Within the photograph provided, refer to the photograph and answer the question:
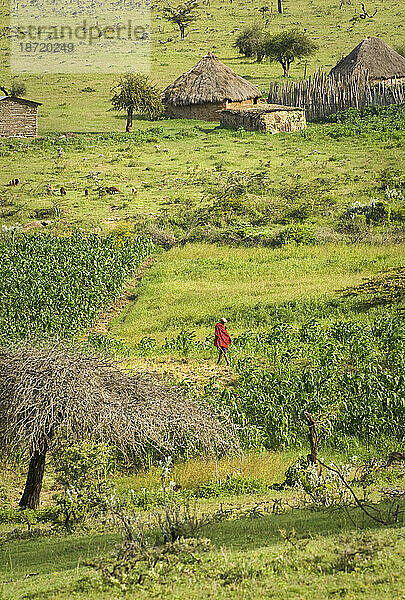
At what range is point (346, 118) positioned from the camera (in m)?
38.6

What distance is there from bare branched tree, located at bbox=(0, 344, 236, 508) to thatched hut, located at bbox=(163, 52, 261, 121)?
33811 mm

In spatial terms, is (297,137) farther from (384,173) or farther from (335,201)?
(335,201)

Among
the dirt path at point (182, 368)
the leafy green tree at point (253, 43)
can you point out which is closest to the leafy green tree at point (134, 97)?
the leafy green tree at point (253, 43)

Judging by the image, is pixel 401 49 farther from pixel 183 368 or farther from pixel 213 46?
pixel 183 368

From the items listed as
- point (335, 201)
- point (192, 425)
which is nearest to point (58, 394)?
point (192, 425)

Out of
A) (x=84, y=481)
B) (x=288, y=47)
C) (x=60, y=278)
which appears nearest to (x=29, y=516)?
(x=84, y=481)

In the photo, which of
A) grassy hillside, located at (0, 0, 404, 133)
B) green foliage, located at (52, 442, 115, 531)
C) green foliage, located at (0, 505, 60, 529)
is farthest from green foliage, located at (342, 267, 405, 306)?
grassy hillside, located at (0, 0, 404, 133)

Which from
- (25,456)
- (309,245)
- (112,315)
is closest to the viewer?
(25,456)

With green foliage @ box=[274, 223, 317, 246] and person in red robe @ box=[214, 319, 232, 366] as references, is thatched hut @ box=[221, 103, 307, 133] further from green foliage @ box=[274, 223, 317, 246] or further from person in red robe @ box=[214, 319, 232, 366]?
person in red robe @ box=[214, 319, 232, 366]

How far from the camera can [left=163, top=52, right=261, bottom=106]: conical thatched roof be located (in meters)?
41.2

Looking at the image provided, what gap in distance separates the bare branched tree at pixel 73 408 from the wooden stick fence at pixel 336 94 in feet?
108

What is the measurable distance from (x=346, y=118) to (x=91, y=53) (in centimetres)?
3395

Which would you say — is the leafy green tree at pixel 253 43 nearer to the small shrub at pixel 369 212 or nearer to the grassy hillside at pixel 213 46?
the grassy hillside at pixel 213 46

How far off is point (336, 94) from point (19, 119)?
17.3 metres
